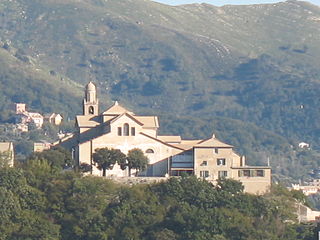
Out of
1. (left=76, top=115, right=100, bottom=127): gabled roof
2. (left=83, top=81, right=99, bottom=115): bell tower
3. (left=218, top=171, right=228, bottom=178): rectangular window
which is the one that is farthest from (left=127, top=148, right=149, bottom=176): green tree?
(left=83, top=81, right=99, bottom=115): bell tower

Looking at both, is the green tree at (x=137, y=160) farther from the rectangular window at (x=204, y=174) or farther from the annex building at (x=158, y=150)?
the rectangular window at (x=204, y=174)

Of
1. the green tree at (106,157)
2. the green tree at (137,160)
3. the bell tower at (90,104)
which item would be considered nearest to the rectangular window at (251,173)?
the green tree at (137,160)

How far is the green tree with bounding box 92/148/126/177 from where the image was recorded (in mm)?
119875

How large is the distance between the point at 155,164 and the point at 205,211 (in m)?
9.97

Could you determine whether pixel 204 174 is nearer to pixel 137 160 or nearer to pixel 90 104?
pixel 137 160

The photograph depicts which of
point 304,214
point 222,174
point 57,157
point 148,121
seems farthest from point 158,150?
point 304,214

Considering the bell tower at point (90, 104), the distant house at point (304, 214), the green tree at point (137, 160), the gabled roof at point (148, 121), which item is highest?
the bell tower at point (90, 104)

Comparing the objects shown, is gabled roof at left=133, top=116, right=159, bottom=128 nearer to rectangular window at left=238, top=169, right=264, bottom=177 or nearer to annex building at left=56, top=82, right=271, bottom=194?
annex building at left=56, top=82, right=271, bottom=194

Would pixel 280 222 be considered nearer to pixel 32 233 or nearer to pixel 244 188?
pixel 244 188

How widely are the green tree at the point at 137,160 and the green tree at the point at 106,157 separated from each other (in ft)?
1.89

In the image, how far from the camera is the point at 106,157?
11994 cm

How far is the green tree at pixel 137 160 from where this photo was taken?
120 m

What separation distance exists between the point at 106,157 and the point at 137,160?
7.42 feet

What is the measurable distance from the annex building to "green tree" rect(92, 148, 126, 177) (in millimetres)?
1205
